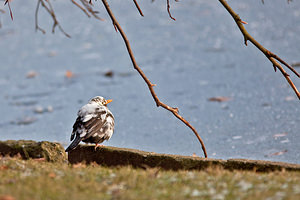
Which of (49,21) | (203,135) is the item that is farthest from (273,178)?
(49,21)

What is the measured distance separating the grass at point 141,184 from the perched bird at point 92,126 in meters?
1.22

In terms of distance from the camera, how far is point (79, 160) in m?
5.77

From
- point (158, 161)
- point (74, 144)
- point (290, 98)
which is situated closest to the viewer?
point (158, 161)

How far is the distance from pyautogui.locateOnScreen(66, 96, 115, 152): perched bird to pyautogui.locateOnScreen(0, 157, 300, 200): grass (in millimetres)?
1223

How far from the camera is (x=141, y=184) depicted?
12.6 ft

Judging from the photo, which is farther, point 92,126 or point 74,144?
point 92,126

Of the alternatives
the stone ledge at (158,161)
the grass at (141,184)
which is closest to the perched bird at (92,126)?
the stone ledge at (158,161)

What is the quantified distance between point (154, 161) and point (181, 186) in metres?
1.41

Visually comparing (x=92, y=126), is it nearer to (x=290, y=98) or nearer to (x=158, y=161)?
(x=158, y=161)

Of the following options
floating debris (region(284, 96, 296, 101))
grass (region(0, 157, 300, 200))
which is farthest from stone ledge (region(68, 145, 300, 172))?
floating debris (region(284, 96, 296, 101))

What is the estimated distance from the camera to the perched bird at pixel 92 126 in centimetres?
574

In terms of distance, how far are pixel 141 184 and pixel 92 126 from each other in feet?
6.88

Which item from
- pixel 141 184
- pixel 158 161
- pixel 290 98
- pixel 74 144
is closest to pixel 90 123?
pixel 74 144

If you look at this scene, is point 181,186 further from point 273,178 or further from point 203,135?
point 203,135
